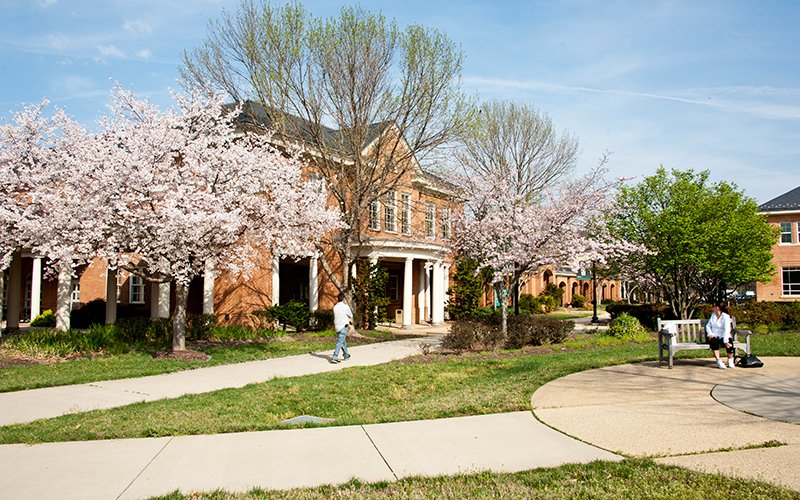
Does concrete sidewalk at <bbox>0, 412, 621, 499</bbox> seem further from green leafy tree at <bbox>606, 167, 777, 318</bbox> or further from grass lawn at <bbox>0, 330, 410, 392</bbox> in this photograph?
green leafy tree at <bbox>606, 167, 777, 318</bbox>

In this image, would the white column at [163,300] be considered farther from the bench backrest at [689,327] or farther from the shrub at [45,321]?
the bench backrest at [689,327]

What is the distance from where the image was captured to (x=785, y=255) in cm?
3966

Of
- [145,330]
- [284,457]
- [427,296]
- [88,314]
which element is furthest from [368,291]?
[284,457]

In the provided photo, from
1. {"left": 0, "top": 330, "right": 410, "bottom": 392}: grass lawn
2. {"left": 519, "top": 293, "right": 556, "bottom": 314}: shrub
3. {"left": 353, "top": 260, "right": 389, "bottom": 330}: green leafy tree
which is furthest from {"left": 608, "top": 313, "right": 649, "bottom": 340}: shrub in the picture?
{"left": 519, "top": 293, "right": 556, "bottom": 314}: shrub

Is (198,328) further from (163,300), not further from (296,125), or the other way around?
(296,125)

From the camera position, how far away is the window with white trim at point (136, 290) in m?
28.0

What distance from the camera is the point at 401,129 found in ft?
67.7

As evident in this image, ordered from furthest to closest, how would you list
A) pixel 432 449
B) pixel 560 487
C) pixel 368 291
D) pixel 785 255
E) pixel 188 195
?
pixel 785 255
pixel 368 291
pixel 188 195
pixel 432 449
pixel 560 487

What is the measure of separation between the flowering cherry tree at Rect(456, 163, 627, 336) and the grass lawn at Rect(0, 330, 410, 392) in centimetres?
566

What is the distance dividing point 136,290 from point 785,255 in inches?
1559

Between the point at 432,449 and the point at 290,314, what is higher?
the point at 290,314

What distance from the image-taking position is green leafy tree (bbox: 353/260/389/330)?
78.4 feet

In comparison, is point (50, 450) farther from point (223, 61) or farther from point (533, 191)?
point (533, 191)

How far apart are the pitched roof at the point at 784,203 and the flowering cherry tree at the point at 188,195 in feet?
116
